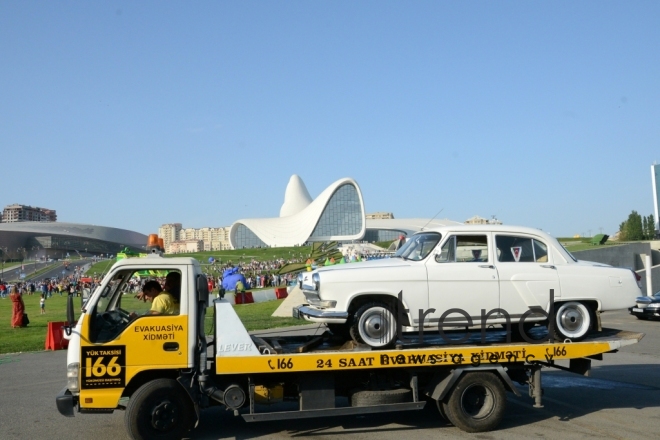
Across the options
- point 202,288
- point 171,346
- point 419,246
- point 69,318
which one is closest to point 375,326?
point 419,246

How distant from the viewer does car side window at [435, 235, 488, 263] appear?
26.5 feet

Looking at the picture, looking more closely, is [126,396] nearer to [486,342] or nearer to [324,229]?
[486,342]

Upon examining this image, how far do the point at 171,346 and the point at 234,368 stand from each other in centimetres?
77

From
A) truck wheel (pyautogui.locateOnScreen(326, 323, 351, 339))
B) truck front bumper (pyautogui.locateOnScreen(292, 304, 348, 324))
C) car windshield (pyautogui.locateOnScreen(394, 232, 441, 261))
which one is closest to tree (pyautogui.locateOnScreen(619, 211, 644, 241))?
car windshield (pyautogui.locateOnScreen(394, 232, 441, 261))

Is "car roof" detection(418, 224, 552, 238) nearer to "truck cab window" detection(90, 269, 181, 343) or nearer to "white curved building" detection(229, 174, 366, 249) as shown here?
"truck cab window" detection(90, 269, 181, 343)

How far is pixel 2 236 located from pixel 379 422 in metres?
143

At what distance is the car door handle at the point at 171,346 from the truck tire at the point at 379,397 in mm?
2235

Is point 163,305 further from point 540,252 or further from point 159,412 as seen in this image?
point 540,252

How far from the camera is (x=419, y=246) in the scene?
8406 millimetres

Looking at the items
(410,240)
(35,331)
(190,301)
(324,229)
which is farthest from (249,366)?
(324,229)

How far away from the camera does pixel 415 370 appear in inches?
302

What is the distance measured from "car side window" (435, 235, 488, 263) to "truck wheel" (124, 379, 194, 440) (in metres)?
3.62

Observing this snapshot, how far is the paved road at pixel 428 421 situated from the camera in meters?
7.73

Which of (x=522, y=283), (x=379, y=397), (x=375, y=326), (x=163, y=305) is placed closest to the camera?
(x=163, y=305)
